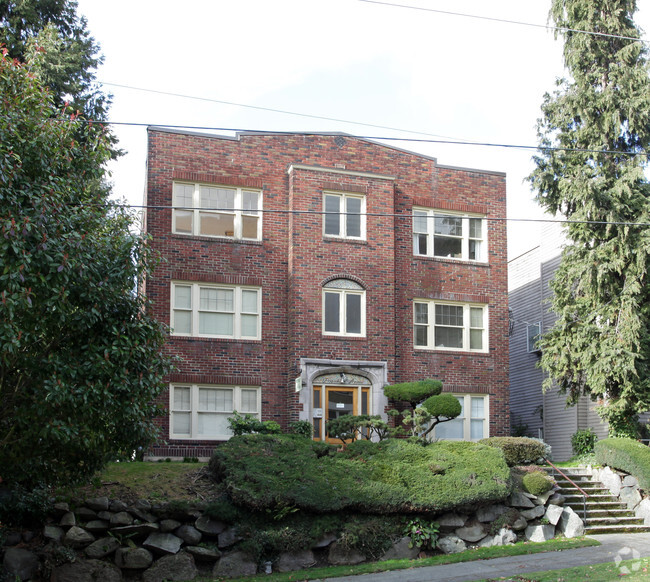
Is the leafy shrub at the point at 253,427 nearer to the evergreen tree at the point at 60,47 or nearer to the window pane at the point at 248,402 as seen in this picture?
the window pane at the point at 248,402

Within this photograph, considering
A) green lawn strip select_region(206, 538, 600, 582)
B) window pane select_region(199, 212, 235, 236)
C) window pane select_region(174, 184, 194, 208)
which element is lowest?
green lawn strip select_region(206, 538, 600, 582)

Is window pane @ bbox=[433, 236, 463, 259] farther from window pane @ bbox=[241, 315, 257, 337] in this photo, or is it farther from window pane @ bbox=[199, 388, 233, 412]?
window pane @ bbox=[199, 388, 233, 412]

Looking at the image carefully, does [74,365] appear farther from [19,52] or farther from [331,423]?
[19,52]

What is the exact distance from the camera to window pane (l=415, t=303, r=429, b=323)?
2302 cm

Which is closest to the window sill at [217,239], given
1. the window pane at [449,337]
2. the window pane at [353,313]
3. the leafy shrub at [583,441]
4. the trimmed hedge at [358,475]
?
the window pane at [353,313]

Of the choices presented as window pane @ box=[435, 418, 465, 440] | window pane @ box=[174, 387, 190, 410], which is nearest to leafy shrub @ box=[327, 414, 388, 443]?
window pane @ box=[174, 387, 190, 410]

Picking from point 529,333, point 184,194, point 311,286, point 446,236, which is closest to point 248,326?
point 311,286

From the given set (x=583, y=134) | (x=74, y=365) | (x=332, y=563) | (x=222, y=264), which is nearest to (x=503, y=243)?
(x=583, y=134)

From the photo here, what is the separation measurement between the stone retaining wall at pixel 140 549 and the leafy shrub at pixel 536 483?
2349mm

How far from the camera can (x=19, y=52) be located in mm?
19078

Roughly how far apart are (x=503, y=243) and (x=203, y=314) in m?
9.93

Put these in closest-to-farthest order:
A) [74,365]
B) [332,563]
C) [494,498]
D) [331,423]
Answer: [74,365] < [332,563] < [494,498] < [331,423]

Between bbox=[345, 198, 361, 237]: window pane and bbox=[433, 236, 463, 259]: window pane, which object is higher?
bbox=[345, 198, 361, 237]: window pane

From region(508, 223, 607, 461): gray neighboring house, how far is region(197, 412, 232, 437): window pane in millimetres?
11964
